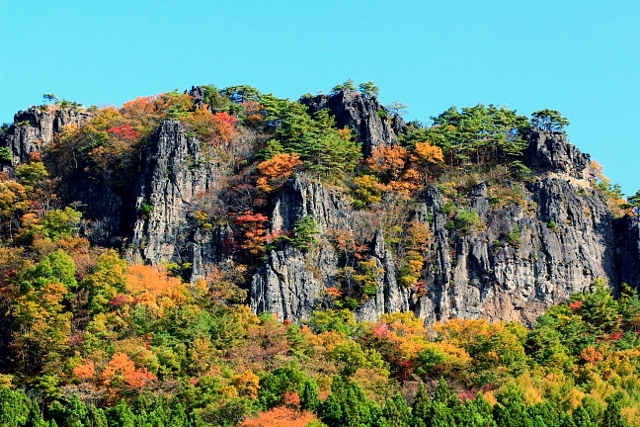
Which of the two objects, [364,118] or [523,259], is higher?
[364,118]

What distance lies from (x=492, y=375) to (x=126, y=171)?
96.8 ft

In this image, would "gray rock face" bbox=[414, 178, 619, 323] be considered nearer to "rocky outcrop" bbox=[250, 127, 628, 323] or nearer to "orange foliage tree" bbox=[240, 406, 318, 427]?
"rocky outcrop" bbox=[250, 127, 628, 323]

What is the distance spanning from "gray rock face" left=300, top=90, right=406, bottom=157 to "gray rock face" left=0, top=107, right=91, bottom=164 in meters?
17.0

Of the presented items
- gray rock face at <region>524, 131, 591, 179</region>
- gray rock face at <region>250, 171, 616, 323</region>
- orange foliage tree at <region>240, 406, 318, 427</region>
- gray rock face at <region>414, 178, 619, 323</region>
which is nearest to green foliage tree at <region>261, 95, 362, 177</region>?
gray rock face at <region>250, 171, 616, 323</region>

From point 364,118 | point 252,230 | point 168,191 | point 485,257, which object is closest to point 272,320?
point 252,230

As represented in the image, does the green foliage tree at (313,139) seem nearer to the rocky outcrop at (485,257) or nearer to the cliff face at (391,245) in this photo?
the cliff face at (391,245)

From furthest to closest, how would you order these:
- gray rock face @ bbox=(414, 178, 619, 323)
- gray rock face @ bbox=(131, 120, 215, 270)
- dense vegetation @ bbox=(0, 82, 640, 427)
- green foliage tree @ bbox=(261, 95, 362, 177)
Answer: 1. green foliage tree @ bbox=(261, 95, 362, 177)
2. gray rock face @ bbox=(131, 120, 215, 270)
3. gray rock face @ bbox=(414, 178, 619, 323)
4. dense vegetation @ bbox=(0, 82, 640, 427)

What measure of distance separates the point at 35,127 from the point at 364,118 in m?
23.0

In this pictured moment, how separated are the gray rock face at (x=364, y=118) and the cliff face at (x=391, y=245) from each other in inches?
286

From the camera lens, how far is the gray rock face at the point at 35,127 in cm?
9056

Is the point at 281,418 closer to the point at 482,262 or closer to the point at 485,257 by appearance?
the point at 482,262

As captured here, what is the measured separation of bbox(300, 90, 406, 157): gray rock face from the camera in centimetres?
8962

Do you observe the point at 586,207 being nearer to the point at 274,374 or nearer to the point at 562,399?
the point at 562,399

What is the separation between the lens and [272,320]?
72125 mm
